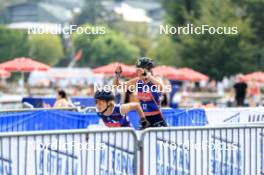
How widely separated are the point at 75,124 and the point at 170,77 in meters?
21.1

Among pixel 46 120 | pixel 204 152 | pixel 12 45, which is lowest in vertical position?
pixel 204 152

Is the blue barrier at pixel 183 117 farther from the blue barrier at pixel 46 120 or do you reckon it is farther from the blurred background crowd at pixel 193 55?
the blurred background crowd at pixel 193 55

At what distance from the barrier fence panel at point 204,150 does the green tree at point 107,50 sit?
74851 mm

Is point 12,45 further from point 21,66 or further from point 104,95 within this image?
point 104,95

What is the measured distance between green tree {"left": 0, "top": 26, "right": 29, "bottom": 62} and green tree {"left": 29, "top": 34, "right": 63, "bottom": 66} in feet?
21.0

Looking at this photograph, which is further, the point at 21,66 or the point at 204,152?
the point at 21,66

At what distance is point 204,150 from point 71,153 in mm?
1692

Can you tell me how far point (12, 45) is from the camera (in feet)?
212

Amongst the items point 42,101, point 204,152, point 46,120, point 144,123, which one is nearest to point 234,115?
point 144,123

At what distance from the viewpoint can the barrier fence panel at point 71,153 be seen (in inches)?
302

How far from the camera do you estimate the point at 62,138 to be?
779 cm

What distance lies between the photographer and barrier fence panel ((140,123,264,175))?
8.28 meters

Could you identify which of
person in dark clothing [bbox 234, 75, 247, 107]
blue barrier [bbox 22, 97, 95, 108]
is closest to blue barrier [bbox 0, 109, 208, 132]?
blue barrier [bbox 22, 97, 95, 108]

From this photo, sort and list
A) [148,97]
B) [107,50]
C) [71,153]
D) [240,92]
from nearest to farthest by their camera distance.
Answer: [71,153]
[148,97]
[240,92]
[107,50]
